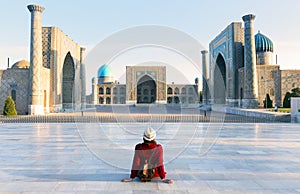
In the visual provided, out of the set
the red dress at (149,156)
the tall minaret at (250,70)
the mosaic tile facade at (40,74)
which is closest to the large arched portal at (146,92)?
the mosaic tile facade at (40,74)

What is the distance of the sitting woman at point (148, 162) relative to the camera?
10.7 feet

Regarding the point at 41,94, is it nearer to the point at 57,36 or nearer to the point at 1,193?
the point at 57,36

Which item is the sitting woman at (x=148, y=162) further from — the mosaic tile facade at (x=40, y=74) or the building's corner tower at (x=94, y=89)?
the building's corner tower at (x=94, y=89)

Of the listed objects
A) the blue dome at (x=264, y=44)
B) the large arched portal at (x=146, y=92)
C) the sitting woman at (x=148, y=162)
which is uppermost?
the blue dome at (x=264, y=44)

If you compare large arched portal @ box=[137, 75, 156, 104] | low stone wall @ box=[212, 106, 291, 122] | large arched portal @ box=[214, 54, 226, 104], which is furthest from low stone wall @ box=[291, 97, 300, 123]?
large arched portal @ box=[137, 75, 156, 104]

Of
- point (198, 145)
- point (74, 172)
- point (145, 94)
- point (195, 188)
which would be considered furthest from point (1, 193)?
point (145, 94)

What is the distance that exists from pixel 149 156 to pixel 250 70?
61.1 ft

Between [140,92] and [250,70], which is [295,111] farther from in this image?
[140,92]

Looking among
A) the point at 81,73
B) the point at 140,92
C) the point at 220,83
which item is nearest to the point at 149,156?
the point at 81,73

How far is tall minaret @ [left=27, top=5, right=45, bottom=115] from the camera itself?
1691 cm

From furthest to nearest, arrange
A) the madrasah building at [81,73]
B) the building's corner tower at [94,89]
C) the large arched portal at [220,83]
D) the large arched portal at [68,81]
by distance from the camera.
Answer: the building's corner tower at [94,89] < the large arched portal at [220,83] < the large arched portal at [68,81] < the madrasah building at [81,73]

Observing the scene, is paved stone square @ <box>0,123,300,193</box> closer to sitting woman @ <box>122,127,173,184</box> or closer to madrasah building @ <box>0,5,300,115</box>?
sitting woman @ <box>122,127,173,184</box>

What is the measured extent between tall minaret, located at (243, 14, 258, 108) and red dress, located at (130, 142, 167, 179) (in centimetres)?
1830

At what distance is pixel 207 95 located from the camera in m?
32.1
